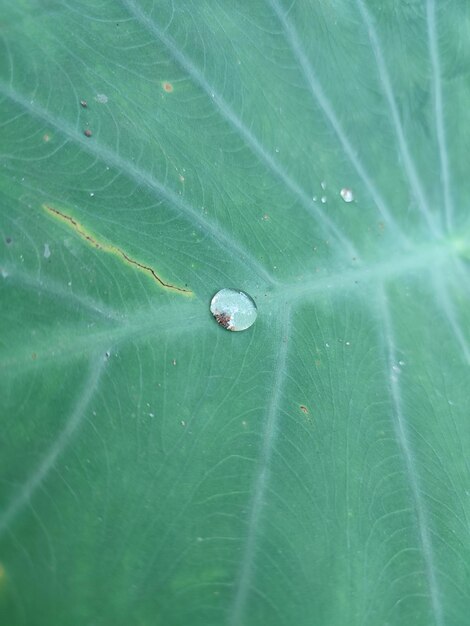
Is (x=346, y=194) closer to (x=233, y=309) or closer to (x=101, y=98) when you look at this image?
(x=233, y=309)

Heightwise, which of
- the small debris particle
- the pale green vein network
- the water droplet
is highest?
the small debris particle

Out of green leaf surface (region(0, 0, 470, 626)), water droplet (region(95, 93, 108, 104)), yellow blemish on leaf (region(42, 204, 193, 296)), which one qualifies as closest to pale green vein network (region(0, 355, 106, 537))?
green leaf surface (region(0, 0, 470, 626))

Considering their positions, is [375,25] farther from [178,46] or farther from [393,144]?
[178,46]

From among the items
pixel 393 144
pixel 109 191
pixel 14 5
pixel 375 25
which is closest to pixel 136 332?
pixel 109 191

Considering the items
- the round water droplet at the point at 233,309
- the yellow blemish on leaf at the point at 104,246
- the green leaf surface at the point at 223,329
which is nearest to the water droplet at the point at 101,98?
the green leaf surface at the point at 223,329

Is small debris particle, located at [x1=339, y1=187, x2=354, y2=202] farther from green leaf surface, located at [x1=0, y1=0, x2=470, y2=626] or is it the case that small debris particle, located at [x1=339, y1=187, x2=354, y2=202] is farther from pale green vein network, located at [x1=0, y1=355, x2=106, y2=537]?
pale green vein network, located at [x1=0, y1=355, x2=106, y2=537]

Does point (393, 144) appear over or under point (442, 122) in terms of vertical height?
under

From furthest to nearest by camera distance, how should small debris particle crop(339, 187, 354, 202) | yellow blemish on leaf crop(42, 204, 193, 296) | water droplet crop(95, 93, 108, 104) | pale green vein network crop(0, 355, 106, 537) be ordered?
1. small debris particle crop(339, 187, 354, 202)
2. water droplet crop(95, 93, 108, 104)
3. yellow blemish on leaf crop(42, 204, 193, 296)
4. pale green vein network crop(0, 355, 106, 537)
